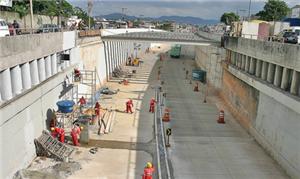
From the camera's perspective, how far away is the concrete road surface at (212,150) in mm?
16938

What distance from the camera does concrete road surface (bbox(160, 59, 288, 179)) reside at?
55.6ft

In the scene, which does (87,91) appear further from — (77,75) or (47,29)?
(47,29)

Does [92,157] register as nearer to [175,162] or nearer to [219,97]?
[175,162]

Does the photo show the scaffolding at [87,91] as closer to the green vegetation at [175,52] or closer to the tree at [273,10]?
the green vegetation at [175,52]

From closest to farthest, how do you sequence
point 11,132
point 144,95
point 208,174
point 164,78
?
point 11,132 < point 208,174 < point 144,95 < point 164,78

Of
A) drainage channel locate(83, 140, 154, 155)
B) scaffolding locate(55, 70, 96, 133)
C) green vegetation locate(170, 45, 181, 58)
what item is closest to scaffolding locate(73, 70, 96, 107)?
scaffolding locate(55, 70, 96, 133)

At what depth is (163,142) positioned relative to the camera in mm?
20656

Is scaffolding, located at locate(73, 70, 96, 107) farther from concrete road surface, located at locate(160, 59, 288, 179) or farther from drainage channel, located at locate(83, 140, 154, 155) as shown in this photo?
drainage channel, located at locate(83, 140, 154, 155)

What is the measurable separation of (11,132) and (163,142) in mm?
9107

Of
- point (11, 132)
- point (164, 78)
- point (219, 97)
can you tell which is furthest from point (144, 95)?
point (11, 132)

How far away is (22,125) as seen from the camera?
16375 mm

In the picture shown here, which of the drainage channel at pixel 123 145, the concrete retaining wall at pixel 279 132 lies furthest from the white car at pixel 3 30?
the concrete retaining wall at pixel 279 132

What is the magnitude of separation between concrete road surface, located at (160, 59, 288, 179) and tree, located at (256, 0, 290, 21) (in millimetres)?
72468

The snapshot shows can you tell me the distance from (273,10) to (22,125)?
303ft
